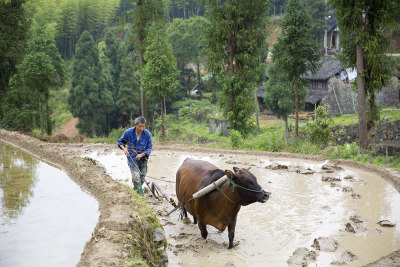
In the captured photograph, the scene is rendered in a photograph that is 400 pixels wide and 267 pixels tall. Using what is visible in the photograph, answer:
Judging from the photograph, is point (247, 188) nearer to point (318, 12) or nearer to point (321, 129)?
point (321, 129)

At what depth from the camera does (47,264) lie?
5.35 m

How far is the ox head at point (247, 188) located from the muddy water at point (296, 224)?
3.49 feet

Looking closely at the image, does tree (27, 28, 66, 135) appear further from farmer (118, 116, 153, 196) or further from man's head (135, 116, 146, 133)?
man's head (135, 116, 146, 133)

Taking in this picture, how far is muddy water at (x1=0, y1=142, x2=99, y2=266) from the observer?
5.66 meters

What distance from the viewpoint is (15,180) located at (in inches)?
424

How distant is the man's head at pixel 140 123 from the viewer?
8352mm

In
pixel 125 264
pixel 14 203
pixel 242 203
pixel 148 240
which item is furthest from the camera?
pixel 14 203

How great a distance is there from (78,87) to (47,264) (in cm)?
3838

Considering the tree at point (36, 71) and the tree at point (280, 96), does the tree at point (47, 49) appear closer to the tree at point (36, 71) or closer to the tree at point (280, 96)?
the tree at point (36, 71)

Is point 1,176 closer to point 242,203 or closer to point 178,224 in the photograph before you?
point 178,224

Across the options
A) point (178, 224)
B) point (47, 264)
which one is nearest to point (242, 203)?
point (178, 224)

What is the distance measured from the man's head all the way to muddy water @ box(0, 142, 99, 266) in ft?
5.99

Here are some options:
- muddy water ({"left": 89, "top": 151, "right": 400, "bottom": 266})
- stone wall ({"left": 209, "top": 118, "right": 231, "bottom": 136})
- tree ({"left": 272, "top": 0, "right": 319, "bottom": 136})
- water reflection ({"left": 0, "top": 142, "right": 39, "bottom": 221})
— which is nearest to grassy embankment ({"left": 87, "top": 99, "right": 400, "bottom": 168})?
stone wall ({"left": 209, "top": 118, "right": 231, "bottom": 136})

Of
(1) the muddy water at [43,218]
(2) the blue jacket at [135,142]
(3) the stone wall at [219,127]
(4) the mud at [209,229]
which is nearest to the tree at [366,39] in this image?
(4) the mud at [209,229]
